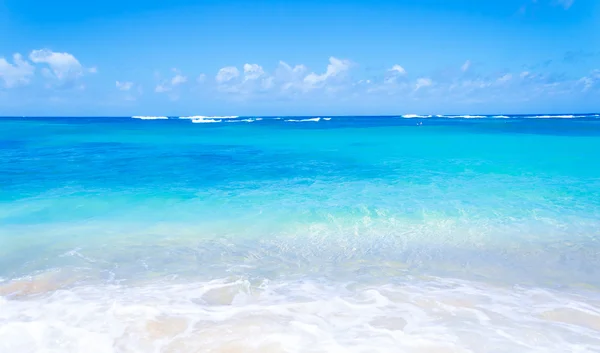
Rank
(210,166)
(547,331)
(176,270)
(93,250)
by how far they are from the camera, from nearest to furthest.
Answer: (547,331) → (176,270) → (93,250) → (210,166)

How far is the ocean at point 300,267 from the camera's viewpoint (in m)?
3.79

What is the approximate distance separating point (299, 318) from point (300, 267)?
4.68ft

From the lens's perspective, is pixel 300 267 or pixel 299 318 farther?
pixel 300 267

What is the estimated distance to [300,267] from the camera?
18.1 ft

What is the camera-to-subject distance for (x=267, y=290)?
4.80 meters

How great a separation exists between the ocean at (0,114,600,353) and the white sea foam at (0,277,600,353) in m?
0.02

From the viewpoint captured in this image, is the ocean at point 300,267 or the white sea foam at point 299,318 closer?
the white sea foam at point 299,318

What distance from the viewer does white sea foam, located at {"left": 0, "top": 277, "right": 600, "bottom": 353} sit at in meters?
3.63

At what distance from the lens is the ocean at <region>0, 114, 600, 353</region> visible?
379 cm

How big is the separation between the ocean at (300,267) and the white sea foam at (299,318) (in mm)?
18

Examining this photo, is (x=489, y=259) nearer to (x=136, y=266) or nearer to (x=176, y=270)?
(x=176, y=270)

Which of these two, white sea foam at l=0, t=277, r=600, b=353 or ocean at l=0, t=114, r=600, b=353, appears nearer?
white sea foam at l=0, t=277, r=600, b=353

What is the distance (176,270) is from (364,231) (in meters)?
3.13

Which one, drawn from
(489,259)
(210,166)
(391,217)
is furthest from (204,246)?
(210,166)
